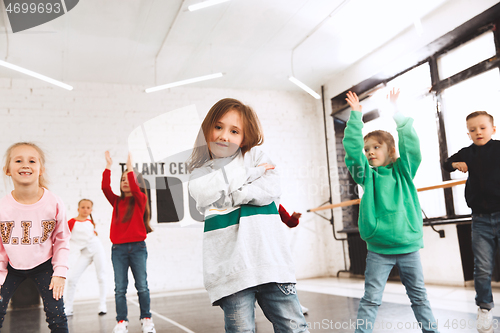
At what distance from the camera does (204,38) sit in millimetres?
4945

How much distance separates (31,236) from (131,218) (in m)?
→ 1.14

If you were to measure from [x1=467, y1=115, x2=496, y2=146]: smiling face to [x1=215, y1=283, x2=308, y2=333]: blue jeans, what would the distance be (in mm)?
1735

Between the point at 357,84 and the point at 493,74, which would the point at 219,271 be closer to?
the point at 493,74

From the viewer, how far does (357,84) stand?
235 inches

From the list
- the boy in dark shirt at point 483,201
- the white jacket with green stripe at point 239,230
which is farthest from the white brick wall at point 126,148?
the white jacket with green stripe at point 239,230

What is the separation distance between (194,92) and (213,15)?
212 centimetres

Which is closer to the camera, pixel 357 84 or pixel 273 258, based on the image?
pixel 273 258

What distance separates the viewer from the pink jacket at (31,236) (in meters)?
1.76

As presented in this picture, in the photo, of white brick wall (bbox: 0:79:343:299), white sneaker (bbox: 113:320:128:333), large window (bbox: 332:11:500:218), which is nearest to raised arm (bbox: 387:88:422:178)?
white sneaker (bbox: 113:320:128:333)

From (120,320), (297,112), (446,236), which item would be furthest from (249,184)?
(297,112)

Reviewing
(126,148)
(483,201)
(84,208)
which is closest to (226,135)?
(483,201)

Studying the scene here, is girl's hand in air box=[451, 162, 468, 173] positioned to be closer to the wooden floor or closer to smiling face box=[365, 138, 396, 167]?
smiling face box=[365, 138, 396, 167]

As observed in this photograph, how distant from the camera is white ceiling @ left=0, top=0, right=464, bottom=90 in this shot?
434cm

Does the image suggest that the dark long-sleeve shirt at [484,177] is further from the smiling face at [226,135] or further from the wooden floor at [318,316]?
the smiling face at [226,135]
